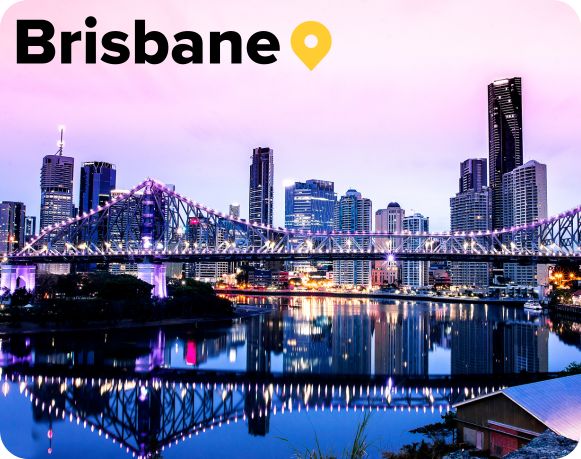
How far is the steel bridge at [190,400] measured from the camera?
14.4 metres

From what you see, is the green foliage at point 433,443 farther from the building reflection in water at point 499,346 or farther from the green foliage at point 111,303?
the green foliage at point 111,303

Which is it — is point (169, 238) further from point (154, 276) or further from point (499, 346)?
point (499, 346)

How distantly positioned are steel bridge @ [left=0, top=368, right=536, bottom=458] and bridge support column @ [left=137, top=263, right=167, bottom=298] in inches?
755

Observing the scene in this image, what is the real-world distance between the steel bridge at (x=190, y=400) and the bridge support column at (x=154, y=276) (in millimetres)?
19176

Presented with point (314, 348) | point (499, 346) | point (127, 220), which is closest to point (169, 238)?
point (127, 220)

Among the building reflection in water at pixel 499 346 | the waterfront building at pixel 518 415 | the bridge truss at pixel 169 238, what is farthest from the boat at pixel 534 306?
the waterfront building at pixel 518 415

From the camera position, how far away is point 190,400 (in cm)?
1714

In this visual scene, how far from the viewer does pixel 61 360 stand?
2228 centimetres

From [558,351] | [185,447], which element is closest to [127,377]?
[185,447]

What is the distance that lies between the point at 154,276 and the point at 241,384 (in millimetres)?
22105

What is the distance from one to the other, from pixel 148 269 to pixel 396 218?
100 metres

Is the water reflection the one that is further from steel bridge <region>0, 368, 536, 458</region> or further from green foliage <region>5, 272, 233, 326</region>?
green foliage <region>5, 272, 233, 326</region>

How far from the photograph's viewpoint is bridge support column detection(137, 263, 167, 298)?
129 ft

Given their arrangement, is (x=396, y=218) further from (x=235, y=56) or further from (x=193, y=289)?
(x=235, y=56)
